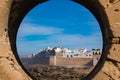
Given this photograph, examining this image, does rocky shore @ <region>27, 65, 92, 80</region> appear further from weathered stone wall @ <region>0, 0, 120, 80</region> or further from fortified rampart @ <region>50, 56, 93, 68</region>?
fortified rampart @ <region>50, 56, 93, 68</region>

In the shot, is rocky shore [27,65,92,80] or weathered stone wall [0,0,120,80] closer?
weathered stone wall [0,0,120,80]

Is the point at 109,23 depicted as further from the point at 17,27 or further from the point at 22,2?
the point at 17,27

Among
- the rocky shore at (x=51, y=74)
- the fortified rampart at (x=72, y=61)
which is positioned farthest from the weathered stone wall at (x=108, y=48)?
the fortified rampart at (x=72, y=61)

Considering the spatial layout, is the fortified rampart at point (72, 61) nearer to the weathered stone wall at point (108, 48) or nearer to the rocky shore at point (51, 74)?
the rocky shore at point (51, 74)

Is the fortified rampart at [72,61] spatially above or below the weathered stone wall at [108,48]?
Answer: above

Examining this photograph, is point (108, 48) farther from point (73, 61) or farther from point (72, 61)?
point (73, 61)

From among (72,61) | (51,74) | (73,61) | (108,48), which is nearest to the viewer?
(108,48)

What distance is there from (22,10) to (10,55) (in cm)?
168

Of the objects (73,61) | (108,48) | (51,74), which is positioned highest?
(73,61)

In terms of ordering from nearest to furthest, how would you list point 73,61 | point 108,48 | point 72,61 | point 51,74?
1. point 108,48
2. point 51,74
3. point 72,61
4. point 73,61

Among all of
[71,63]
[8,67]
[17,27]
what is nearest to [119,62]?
[8,67]

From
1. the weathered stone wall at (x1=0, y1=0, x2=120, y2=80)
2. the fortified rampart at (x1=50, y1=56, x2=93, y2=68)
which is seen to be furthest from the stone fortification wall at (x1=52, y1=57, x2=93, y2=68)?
the weathered stone wall at (x1=0, y1=0, x2=120, y2=80)

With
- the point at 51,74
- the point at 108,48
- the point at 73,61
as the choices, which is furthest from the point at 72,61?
the point at 108,48

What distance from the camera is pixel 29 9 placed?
6918mm
